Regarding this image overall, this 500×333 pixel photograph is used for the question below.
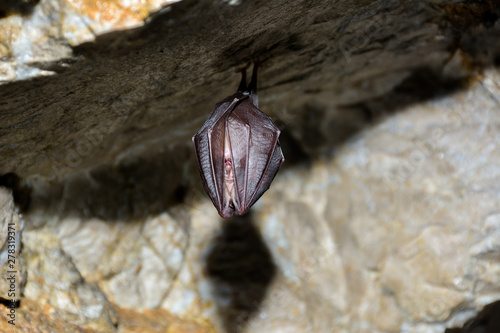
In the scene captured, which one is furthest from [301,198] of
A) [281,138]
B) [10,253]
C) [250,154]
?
[10,253]

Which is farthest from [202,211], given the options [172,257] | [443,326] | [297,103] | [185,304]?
[443,326]

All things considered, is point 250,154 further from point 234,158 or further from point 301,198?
point 301,198

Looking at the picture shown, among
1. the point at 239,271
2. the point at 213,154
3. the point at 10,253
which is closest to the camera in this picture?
the point at 213,154

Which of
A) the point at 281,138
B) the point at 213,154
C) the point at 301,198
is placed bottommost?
the point at 301,198

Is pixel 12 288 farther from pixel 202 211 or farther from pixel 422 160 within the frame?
pixel 422 160

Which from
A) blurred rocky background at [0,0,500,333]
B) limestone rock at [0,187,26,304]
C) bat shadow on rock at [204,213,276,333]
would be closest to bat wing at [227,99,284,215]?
blurred rocky background at [0,0,500,333]

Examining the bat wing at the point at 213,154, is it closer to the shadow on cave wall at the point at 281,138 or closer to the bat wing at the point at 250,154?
the bat wing at the point at 250,154

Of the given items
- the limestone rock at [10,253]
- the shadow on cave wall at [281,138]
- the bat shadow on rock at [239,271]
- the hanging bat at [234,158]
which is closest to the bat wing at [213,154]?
the hanging bat at [234,158]
